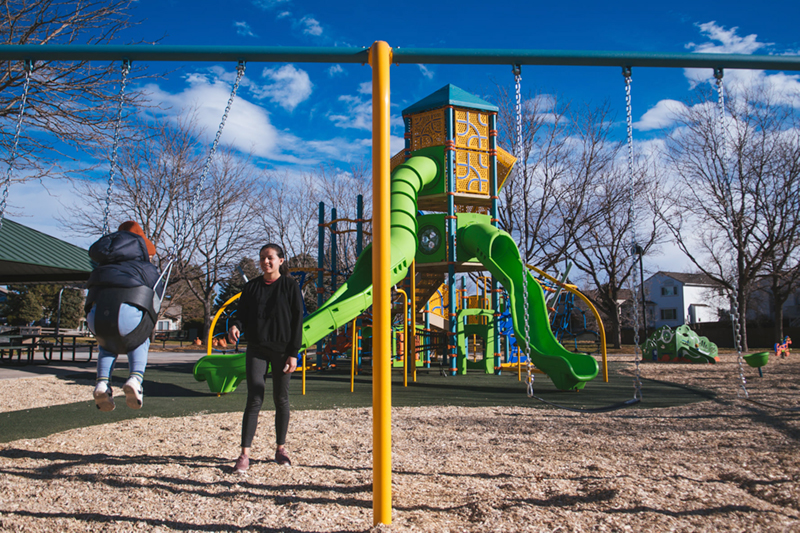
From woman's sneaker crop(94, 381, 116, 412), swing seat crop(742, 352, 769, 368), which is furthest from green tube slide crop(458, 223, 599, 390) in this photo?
woman's sneaker crop(94, 381, 116, 412)

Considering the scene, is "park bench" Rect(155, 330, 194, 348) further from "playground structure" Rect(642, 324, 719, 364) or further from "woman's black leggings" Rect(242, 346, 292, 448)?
"woman's black leggings" Rect(242, 346, 292, 448)

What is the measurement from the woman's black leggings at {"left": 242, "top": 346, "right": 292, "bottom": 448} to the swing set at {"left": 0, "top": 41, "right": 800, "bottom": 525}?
95 centimetres

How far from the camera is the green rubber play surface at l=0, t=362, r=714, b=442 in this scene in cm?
616

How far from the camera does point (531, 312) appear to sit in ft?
31.2

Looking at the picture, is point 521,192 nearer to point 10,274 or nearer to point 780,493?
point 10,274

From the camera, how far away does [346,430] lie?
17.4 feet

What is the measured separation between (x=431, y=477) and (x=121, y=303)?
2367 millimetres

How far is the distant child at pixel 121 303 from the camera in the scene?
118 inches

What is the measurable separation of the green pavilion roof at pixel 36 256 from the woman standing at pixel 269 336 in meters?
8.90

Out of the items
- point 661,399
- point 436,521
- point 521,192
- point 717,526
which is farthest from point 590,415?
point 521,192

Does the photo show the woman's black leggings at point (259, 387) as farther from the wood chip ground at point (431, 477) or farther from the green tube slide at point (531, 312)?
the green tube slide at point (531, 312)

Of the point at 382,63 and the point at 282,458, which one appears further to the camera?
the point at 282,458

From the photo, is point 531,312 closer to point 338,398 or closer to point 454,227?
point 454,227

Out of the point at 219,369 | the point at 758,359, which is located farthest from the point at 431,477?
the point at 219,369
